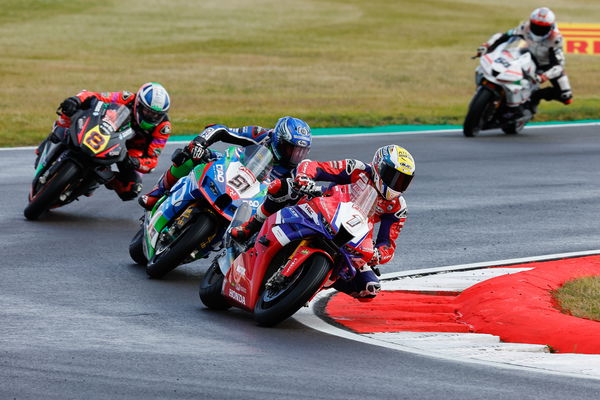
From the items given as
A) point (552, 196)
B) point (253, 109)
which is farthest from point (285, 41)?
point (552, 196)

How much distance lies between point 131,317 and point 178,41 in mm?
33544

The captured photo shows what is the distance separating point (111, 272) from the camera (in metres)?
11.1

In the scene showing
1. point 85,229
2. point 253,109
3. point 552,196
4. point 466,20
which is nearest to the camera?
point 85,229

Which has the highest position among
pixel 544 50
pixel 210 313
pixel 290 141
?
pixel 290 141

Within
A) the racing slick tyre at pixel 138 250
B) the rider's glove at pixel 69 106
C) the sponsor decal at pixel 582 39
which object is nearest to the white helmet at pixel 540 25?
the rider's glove at pixel 69 106

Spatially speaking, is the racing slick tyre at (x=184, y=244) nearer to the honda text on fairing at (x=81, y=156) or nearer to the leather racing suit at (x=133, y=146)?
the honda text on fairing at (x=81, y=156)

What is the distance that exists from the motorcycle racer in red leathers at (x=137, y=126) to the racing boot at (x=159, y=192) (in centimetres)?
178

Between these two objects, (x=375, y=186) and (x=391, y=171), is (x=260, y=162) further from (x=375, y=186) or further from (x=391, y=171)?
(x=391, y=171)

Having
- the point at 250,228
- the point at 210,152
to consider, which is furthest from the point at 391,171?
the point at 210,152

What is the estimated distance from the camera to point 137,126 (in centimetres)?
1375

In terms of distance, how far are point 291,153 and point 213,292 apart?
1.78 m

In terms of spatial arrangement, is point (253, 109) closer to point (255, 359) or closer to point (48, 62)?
point (48, 62)

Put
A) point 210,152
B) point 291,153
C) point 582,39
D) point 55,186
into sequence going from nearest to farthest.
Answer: point 291,153 → point 210,152 → point 55,186 → point 582,39

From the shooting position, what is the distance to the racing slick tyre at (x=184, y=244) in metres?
10.4
